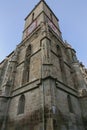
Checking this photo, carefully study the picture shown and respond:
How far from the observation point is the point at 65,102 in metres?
8.82

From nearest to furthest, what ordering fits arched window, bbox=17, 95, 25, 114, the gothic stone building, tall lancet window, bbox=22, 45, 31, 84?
the gothic stone building < arched window, bbox=17, 95, 25, 114 < tall lancet window, bbox=22, 45, 31, 84

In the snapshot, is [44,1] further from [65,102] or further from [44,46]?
[65,102]

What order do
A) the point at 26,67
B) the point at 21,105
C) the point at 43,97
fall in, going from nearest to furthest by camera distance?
1. the point at 43,97
2. the point at 21,105
3. the point at 26,67

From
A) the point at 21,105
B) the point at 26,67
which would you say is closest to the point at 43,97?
the point at 21,105

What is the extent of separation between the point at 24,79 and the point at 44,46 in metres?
3.56

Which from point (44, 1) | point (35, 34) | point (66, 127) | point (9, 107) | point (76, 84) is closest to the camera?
point (66, 127)

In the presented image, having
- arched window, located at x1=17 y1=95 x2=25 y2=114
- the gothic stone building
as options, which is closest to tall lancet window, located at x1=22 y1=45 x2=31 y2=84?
the gothic stone building

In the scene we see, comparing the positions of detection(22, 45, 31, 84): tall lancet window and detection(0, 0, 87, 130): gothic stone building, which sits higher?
detection(22, 45, 31, 84): tall lancet window

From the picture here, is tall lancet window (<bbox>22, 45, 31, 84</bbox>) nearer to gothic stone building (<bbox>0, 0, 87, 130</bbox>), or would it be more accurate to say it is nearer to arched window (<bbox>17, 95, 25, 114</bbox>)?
gothic stone building (<bbox>0, 0, 87, 130</bbox>)

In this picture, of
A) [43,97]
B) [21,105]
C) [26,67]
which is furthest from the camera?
[26,67]

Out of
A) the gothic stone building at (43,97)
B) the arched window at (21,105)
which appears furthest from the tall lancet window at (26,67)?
the arched window at (21,105)

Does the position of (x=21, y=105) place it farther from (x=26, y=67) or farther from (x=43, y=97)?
(x=26, y=67)

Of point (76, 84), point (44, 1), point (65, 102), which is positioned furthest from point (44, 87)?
point (44, 1)

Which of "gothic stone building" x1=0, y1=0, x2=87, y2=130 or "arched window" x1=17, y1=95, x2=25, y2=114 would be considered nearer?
"gothic stone building" x1=0, y1=0, x2=87, y2=130
